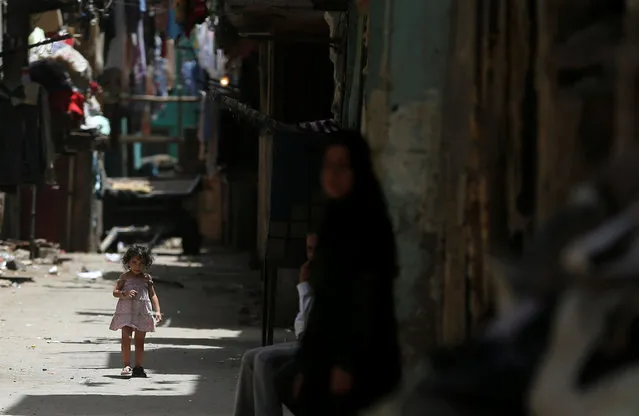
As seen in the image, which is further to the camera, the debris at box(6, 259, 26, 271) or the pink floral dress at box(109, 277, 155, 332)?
the debris at box(6, 259, 26, 271)

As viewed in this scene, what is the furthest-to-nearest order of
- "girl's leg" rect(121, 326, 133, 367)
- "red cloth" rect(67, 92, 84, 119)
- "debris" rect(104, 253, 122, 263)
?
"debris" rect(104, 253, 122, 263)
"red cloth" rect(67, 92, 84, 119)
"girl's leg" rect(121, 326, 133, 367)

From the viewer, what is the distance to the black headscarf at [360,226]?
541 centimetres

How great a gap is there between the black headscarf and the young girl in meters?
5.80

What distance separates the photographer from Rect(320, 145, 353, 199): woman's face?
5.52 m

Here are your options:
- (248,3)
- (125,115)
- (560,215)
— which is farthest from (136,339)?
(125,115)

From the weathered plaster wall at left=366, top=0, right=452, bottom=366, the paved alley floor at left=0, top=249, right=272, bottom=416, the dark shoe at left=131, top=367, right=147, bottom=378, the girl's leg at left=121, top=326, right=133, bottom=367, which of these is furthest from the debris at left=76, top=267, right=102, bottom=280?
the weathered plaster wall at left=366, top=0, right=452, bottom=366

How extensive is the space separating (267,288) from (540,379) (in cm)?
799

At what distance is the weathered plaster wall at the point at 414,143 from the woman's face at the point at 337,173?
76cm

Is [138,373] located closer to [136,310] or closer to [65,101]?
[136,310]

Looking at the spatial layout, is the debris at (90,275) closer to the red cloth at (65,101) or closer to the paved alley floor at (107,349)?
the paved alley floor at (107,349)

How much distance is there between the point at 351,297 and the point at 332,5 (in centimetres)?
589

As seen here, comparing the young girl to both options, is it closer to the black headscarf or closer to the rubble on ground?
the black headscarf

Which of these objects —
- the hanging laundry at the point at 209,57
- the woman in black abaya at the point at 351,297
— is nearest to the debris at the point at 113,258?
the hanging laundry at the point at 209,57

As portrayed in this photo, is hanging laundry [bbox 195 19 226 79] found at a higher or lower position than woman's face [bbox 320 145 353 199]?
higher
